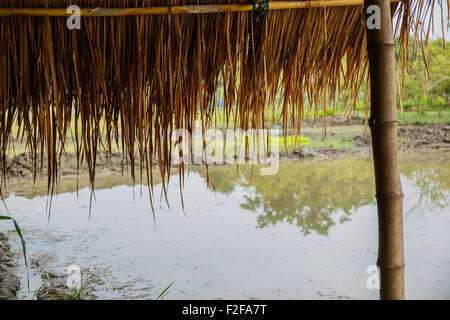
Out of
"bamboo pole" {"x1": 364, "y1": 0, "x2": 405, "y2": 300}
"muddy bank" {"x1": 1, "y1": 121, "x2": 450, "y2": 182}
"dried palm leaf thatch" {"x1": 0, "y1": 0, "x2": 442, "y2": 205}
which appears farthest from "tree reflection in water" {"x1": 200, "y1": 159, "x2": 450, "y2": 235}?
"bamboo pole" {"x1": 364, "y1": 0, "x2": 405, "y2": 300}

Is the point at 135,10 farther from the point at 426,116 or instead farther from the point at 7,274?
the point at 426,116

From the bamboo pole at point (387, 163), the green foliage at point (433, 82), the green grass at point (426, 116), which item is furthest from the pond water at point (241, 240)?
the green foliage at point (433, 82)

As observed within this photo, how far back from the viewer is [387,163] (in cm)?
81

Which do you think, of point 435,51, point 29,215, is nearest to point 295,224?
point 29,215

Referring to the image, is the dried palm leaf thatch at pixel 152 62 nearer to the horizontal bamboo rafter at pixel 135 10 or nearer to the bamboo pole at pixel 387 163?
the horizontal bamboo rafter at pixel 135 10

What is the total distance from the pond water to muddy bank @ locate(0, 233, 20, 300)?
86mm

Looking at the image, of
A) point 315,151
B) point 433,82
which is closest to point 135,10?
point 315,151

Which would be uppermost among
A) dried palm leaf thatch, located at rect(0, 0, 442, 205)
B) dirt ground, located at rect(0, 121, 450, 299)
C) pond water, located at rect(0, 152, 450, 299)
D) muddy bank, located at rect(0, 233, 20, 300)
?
dried palm leaf thatch, located at rect(0, 0, 442, 205)

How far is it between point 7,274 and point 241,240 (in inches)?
78.0

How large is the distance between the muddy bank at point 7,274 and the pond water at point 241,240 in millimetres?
86

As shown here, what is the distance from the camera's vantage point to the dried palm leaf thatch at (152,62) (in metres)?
1.31

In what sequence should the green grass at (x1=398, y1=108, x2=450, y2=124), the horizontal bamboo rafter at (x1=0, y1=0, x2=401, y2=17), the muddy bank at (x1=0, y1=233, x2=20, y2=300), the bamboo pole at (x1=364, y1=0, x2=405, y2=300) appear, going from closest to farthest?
the bamboo pole at (x1=364, y1=0, x2=405, y2=300) → the horizontal bamboo rafter at (x1=0, y1=0, x2=401, y2=17) → the muddy bank at (x1=0, y1=233, x2=20, y2=300) → the green grass at (x1=398, y1=108, x2=450, y2=124)

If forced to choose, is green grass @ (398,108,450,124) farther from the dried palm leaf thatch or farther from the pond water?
the dried palm leaf thatch

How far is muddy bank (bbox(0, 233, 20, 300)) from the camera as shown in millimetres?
2766
